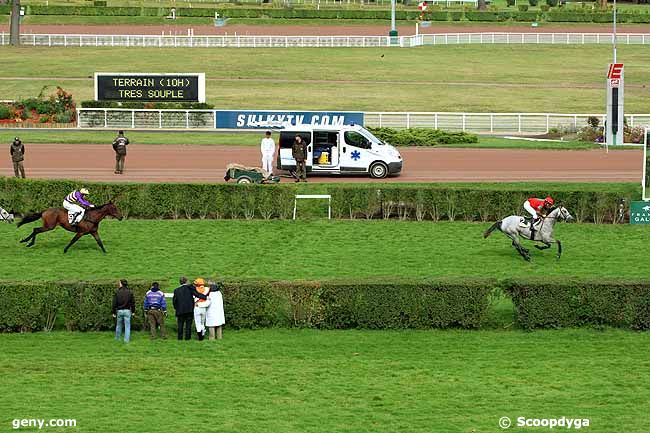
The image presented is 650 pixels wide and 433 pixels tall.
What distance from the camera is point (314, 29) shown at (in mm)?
A: 89312

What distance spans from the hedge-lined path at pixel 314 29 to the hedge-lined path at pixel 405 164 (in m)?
47.0

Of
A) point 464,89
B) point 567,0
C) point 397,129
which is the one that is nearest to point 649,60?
point 464,89

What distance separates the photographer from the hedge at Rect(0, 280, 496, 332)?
18766 millimetres

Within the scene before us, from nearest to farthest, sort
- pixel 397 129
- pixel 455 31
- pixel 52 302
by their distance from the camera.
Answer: pixel 52 302, pixel 397 129, pixel 455 31

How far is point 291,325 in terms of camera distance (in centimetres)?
1927

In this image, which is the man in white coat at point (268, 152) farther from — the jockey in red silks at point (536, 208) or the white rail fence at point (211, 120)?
the white rail fence at point (211, 120)

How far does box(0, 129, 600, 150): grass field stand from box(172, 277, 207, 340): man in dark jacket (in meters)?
22.4

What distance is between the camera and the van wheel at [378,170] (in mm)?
33469

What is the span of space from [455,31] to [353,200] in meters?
64.0

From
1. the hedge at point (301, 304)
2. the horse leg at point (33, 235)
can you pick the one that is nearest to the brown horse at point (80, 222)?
the horse leg at point (33, 235)

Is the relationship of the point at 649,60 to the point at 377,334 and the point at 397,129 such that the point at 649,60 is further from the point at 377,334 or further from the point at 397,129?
the point at 377,334

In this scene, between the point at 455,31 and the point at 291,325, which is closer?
the point at 291,325

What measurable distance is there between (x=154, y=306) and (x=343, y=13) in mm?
77405

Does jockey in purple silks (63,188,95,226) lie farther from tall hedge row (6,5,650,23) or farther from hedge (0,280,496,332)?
tall hedge row (6,5,650,23)
